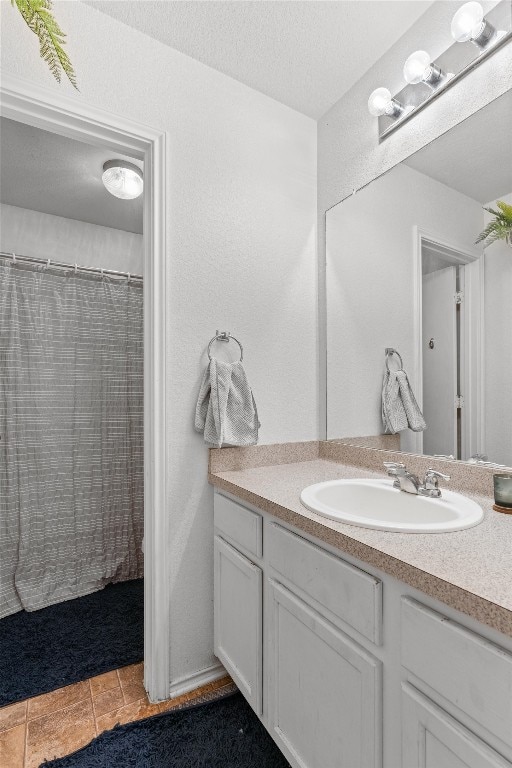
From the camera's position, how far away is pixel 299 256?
1.86 m

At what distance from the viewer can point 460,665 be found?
0.66 m

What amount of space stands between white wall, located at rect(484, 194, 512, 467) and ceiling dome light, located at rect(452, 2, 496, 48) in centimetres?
47

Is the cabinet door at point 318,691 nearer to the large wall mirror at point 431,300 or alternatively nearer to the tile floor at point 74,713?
the tile floor at point 74,713

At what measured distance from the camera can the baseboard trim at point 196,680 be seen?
1498mm

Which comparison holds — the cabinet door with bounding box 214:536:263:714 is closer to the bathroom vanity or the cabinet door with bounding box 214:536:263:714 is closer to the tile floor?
the bathroom vanity

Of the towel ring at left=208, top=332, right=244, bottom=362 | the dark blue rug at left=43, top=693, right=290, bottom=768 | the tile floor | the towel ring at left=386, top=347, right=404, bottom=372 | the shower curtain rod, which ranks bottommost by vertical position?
the tile floor

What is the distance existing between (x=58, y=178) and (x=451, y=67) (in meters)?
2.02

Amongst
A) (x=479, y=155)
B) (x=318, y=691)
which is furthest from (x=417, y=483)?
(x=479, y=155)

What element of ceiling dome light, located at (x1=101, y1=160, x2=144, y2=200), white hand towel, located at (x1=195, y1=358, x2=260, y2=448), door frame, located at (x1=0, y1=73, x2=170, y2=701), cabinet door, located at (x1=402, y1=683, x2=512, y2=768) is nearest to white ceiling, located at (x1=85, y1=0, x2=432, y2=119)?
door frame, located at (x1=0, y1=73, x2=170, y2=701)

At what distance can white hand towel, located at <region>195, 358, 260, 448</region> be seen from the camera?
151 cm

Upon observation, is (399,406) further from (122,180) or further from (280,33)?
(122,180)

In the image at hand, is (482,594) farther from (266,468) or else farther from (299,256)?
(299,256)

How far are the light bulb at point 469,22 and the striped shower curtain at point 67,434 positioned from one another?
202 cm

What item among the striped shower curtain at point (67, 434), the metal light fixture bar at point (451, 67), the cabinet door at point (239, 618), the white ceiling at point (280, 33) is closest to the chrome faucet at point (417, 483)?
the cabinet door at point (239, 618)
